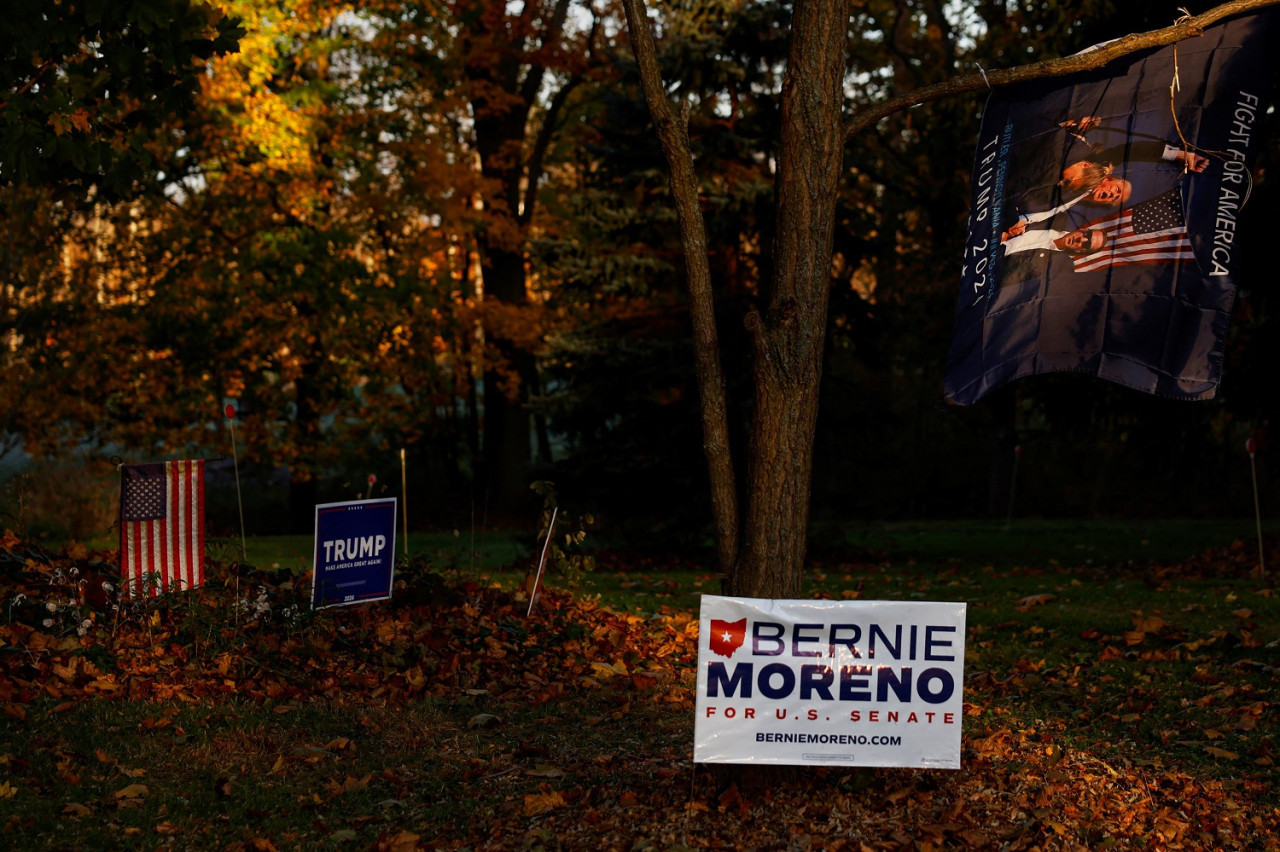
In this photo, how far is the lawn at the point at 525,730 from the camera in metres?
5.88

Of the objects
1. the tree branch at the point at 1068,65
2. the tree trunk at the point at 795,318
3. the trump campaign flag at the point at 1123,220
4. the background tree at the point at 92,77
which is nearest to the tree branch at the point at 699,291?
the tree trunk at the point at 795,318

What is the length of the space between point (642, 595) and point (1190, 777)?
24.2ft

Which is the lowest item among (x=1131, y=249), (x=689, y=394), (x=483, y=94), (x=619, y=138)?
(x=689, y=394)

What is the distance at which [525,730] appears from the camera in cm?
765

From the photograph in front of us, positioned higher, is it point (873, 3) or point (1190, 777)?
point (873, 3)

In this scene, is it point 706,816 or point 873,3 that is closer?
point 706,816

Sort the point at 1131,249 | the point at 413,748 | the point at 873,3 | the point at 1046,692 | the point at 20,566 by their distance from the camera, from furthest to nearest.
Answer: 1. the point at 873,3
2. the point at 20,566
3. the point at 1046,692
4. the point at 413,748
5. the point at 1131,249

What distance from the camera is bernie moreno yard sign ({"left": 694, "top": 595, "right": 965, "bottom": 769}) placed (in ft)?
19.3

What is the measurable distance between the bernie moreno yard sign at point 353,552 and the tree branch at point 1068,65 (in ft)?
15.7

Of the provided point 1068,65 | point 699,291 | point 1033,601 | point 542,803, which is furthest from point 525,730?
point 1033,601

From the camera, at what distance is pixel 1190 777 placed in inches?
262

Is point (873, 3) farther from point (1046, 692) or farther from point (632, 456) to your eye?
point (1046, 692)

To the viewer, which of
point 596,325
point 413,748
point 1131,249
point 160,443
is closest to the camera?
point 1131,249

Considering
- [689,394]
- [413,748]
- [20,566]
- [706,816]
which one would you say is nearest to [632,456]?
[689,394]
